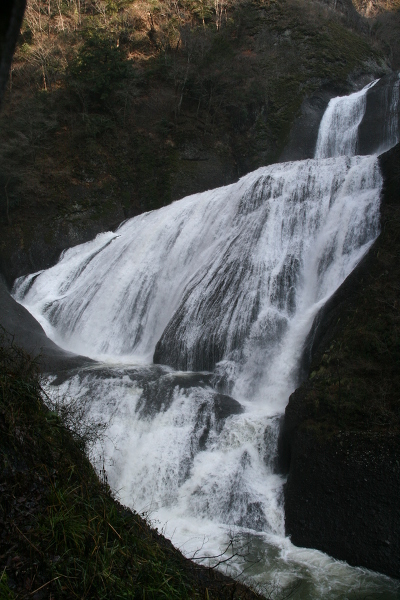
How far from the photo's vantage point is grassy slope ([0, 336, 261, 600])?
308cm

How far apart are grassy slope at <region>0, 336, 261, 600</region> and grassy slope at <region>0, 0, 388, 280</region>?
19.1 meters

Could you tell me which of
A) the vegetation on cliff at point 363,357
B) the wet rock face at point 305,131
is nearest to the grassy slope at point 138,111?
the wet rock face at point 305,131

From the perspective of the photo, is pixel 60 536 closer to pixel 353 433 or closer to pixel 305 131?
pixel 353 433

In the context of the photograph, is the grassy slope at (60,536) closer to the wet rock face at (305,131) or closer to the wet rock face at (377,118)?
the wet rock face at (377,118)

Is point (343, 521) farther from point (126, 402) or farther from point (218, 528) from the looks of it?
point (126, 402)

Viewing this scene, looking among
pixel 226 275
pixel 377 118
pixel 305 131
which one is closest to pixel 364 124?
pixel 377 118

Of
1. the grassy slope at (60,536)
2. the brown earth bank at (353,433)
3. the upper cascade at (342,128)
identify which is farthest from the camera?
the upper cascade at (342,128)

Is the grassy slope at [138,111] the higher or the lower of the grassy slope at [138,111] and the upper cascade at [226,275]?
the higher

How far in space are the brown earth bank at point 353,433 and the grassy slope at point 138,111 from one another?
→ 1663cm

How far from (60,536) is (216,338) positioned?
9.06 m

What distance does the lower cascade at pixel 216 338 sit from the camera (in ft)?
26.0

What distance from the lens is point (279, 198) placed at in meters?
15.5

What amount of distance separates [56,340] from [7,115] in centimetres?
1496

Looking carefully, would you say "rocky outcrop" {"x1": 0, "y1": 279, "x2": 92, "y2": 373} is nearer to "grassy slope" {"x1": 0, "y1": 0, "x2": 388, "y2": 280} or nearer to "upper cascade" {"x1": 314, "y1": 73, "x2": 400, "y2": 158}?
"grassy slope" {"x1": 0, "y1": 0, "x2": 388, "y2": 280}
